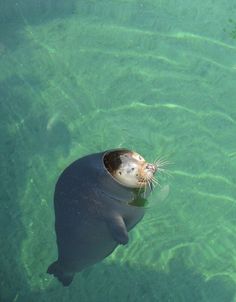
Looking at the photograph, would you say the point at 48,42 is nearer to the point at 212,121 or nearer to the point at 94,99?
Result: the point at 94,99

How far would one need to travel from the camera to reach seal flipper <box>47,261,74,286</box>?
183 inches

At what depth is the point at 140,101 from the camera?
6.42 meters

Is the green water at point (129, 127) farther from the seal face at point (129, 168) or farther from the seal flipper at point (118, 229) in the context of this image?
the seal face at point (129, 168)

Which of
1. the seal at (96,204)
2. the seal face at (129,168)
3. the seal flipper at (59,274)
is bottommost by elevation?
the seal flipper at (59,274)

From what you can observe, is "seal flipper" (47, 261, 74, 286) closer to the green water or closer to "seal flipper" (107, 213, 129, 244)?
the green water

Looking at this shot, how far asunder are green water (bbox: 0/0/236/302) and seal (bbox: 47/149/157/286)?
590 mm

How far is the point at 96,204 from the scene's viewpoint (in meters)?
4.29

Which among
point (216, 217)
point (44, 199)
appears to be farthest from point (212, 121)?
point (44, 199)

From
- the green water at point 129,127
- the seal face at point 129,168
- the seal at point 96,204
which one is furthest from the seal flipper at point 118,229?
the green water at point 129,127

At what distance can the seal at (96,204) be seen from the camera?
4.02 meters

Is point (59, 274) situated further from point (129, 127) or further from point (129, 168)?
point (129, 127)

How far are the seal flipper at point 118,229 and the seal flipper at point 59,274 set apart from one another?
0.80 metres

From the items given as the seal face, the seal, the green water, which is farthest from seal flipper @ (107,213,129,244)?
the green water

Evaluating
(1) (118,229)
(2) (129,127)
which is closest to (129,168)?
(1) (118,229)
